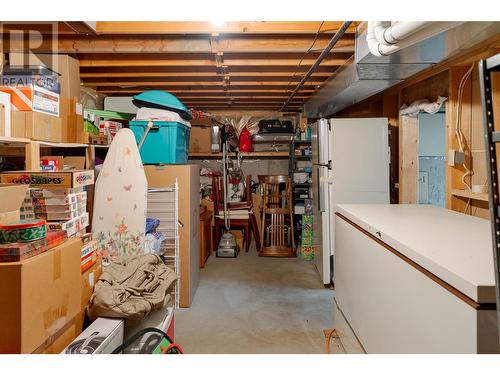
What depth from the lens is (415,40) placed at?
1.79 metres

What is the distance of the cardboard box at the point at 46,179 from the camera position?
5.84ft

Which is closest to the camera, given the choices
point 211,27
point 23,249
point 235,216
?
point 23,249

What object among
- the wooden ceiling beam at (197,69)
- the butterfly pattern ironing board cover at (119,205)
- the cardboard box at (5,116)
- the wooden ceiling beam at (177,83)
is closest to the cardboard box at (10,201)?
the cardboard box at (5,116)

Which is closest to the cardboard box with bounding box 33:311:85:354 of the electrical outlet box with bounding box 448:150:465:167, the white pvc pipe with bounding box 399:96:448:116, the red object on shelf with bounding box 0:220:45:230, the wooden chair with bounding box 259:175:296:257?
the red object on shelf with bounding box 0:220:45:230

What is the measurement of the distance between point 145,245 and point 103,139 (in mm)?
1092

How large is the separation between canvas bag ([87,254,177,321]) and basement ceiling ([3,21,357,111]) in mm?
1571

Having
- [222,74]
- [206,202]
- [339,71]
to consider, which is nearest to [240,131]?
[206,202]

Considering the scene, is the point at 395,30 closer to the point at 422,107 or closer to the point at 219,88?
the point at 422,107

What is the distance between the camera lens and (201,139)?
5590 mm

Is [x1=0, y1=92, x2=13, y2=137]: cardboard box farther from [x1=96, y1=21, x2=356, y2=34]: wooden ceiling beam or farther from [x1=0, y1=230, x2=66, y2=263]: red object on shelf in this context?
[x1=96, y1=21, x2=356, y2=34]: wooden ceiling beam

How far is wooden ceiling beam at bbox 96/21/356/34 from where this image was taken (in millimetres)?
2381

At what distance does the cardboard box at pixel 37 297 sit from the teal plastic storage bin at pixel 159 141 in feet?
5.95

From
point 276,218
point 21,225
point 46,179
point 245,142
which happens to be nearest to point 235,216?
point 276,218

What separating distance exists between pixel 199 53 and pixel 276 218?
10.2ft
